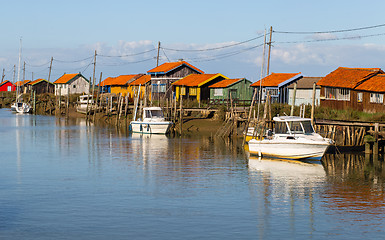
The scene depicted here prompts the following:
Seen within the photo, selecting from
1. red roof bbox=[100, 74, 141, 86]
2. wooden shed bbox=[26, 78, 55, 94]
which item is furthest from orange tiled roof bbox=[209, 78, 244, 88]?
wooden shed bbox=[26, 78, 55, 94]

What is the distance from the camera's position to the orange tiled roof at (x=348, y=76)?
54.6 metres

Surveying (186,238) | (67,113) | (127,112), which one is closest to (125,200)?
(186,238)

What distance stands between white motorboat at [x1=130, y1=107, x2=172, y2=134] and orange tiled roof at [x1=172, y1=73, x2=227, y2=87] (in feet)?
64.0

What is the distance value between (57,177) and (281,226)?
1504cm

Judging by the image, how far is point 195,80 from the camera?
81.1m

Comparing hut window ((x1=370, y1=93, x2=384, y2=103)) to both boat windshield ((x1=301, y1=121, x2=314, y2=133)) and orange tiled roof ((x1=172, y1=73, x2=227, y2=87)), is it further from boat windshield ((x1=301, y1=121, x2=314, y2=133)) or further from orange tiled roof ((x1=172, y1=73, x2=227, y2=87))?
orange tiled roof ((x1=172, y1=73, x2=227, y2=87))

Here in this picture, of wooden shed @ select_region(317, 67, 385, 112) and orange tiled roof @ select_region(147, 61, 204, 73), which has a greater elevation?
orange tiled roof @ select_region(147, 61, 204, 73)

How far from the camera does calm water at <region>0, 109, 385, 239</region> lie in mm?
20000

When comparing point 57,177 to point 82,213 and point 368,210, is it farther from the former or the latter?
point 368,210

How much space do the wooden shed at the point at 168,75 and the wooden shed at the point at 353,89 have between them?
30154 mm

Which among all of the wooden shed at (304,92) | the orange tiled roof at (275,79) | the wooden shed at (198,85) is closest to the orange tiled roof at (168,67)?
the wooden shed at (198,85)

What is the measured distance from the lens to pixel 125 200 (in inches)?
977

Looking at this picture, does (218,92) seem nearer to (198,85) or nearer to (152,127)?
(198,85)

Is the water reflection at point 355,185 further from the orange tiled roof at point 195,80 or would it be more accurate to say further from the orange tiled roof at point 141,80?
the orange tiled roof at point 141,80
